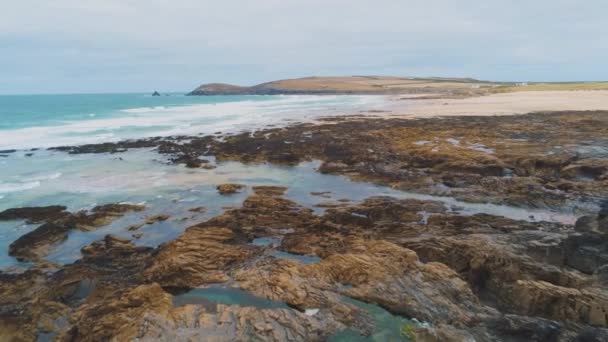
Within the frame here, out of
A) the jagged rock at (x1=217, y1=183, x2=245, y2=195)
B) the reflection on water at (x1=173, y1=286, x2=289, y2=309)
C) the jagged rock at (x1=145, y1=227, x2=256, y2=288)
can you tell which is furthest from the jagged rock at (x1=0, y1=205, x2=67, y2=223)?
the reflection on water at (x1=173, y1=286, x2=289, y2=309)

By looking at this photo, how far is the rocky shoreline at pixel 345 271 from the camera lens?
781 centimetres

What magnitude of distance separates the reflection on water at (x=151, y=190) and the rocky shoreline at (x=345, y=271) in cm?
75

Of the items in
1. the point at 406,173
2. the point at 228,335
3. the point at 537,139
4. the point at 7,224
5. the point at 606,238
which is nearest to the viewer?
the point at 228,335

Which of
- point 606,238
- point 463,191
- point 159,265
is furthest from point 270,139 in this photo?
point 606,238

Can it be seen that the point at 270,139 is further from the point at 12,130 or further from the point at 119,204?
the point at 12,130

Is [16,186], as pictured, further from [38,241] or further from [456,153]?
[456,153]

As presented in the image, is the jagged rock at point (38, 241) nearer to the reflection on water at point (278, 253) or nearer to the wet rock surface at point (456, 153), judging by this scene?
the reflection on water at point (278, 253)

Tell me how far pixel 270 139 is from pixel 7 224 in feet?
69.5

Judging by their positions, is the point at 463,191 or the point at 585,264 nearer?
the point at 585,264

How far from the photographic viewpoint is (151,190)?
1955cm

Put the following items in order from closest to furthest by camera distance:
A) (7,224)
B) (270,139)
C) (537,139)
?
(7,224), (537,139), (270,139)

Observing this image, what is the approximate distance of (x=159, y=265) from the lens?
10586 millimetres

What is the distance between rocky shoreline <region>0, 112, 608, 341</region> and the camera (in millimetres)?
7809

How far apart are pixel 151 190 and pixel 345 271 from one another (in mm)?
13264
